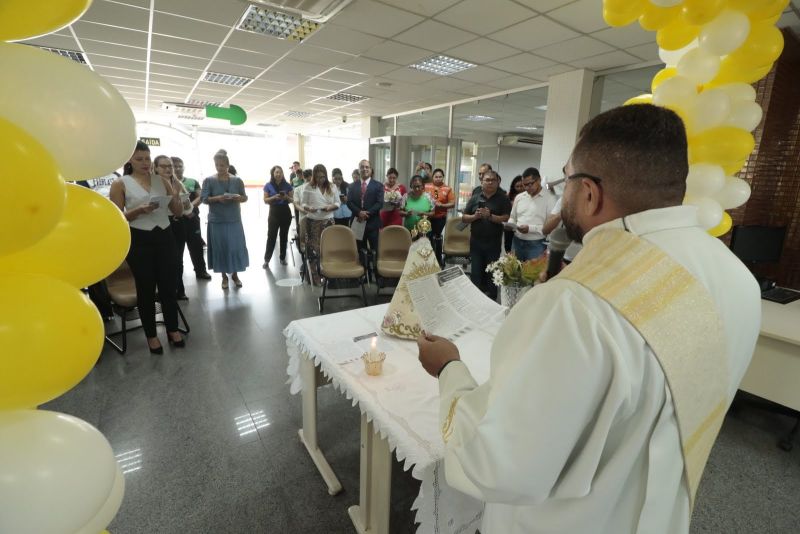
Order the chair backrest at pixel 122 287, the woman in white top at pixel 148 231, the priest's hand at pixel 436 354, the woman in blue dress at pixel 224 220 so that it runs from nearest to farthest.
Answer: the priest's hand at pixel 436 354 → the woman in white top at pixel 148 231 → the chair backrest at pixel 122 287 → the woman in blue dress at pixel 224 220

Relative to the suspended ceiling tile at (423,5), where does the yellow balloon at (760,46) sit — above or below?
below

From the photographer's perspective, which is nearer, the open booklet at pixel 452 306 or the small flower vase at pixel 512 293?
the open booklet at pixel 452 306

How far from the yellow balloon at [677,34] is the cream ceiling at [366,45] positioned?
67.4 inches

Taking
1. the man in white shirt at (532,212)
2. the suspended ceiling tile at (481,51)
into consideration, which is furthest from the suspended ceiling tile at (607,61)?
the man in white shirt at (532,212)

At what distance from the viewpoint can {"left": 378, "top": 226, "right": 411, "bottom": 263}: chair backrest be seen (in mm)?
4105

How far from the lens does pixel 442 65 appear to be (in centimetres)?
496

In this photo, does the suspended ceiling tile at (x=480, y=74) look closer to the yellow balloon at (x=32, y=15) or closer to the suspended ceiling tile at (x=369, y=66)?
the suspended ceiling tile at (x=369, y=66)

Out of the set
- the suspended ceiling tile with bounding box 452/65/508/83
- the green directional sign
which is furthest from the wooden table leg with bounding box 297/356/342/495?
the green directional sign

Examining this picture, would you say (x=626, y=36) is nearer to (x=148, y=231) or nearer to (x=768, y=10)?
(x=768, y=10)

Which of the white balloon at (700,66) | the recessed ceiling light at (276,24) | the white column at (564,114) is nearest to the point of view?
the white balloon at (700,66)

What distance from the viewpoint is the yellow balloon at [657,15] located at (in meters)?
1.55

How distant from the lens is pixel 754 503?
1.73m

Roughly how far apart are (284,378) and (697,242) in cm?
247

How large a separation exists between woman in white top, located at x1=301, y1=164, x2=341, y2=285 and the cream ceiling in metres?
1.49
